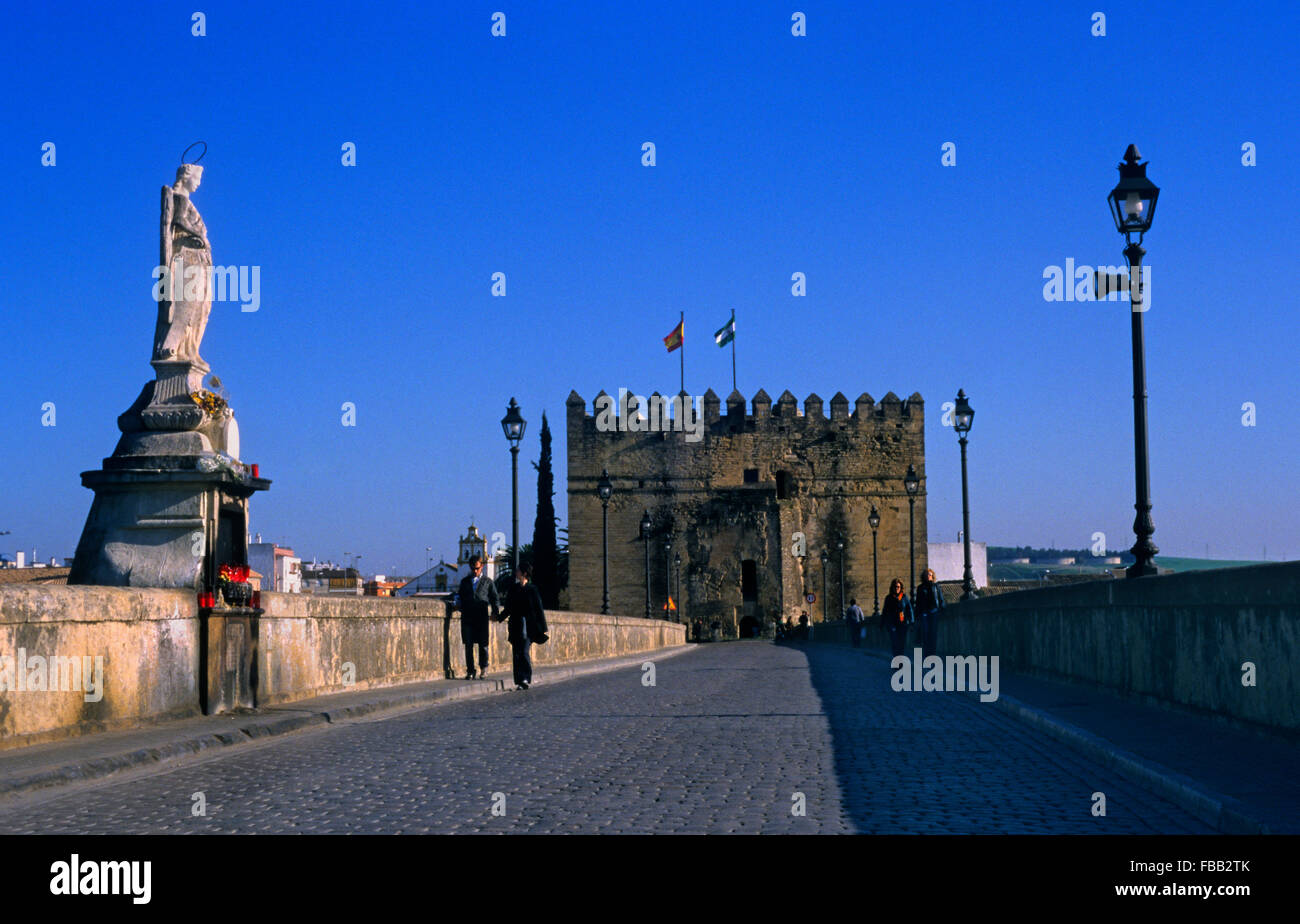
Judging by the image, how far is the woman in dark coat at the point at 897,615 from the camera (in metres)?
25.5

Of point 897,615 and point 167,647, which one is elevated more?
point 167,647

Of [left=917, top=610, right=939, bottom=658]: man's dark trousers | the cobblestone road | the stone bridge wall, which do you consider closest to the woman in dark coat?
[left=917, top=610, right=939, bottom=658]: man's dark trousers

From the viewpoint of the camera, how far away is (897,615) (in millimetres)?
25719

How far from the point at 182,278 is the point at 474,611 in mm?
6960

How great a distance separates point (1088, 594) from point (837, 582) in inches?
2377

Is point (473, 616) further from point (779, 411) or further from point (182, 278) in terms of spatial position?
point (779, 411)

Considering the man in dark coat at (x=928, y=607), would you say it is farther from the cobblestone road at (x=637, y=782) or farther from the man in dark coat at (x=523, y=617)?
the cobblestone road at (x=637, y=782)

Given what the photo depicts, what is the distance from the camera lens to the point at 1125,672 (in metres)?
11.7

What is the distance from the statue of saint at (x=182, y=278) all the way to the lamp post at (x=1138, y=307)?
8.27m

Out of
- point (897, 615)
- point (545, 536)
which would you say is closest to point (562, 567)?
point (545, 536)

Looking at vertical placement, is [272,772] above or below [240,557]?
below
